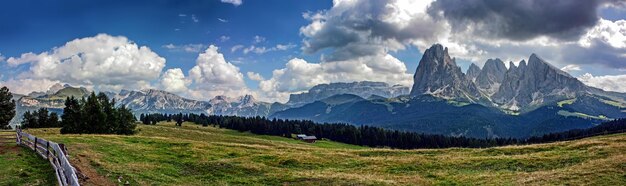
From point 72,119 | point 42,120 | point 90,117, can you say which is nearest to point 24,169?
point 90,117

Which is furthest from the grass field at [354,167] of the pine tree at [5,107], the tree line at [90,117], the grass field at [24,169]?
the pine tree at [5,107]

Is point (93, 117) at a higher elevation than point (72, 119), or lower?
higher

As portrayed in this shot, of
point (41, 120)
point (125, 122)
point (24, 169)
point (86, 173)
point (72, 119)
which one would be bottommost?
point (86, 173)

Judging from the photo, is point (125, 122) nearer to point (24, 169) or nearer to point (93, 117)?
point (93, 117)

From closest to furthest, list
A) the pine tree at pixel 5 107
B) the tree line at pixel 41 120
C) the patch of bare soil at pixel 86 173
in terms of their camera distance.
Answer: the patch of bare soil at pixel 86 173 → the pine tree at pixel 5 107 → the tree line at pixel 41 120

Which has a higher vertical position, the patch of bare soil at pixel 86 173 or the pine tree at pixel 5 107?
the pine tree at pixel 5 107

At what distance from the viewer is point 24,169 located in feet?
92.2

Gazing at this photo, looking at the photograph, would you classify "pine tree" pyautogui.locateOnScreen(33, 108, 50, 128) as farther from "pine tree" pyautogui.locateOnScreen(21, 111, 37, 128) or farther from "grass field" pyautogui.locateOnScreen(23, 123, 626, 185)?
"grass field" pyautogui.locateOnScreen(23, 123, 626, 185)

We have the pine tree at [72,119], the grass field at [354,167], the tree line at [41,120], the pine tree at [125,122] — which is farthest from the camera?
the tree line at [41,120]

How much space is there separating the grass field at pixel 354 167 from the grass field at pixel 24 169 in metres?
2.17

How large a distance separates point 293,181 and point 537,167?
19921mm

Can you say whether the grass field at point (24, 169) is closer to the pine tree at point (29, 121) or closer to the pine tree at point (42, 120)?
the pine tree at point (42, 120)

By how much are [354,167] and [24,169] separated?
85.0ft

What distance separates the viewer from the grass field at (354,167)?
29.6 metres
